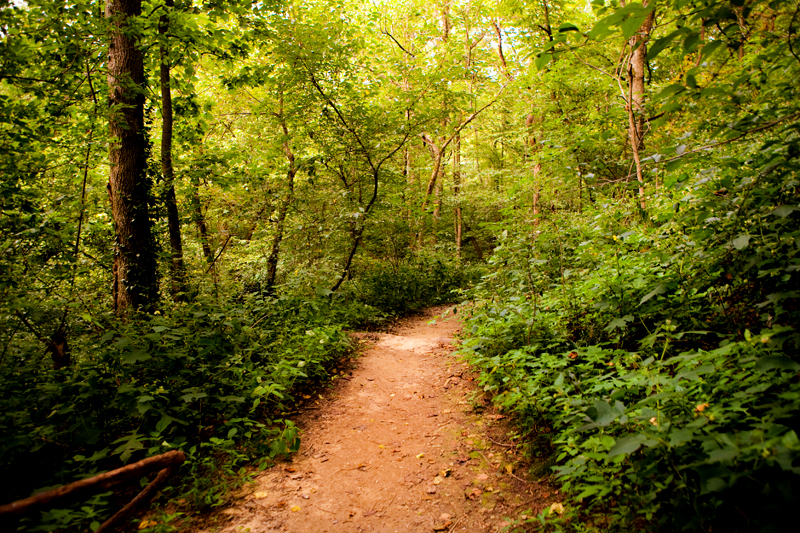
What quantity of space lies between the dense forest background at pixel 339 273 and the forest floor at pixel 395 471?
33 cm

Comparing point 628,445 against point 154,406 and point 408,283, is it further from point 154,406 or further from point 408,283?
point 408,283

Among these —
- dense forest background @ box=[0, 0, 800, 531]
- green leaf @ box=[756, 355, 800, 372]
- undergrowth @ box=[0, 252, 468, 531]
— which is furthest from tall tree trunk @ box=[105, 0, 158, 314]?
green leaf @ box=[756, 355, 800, 372]

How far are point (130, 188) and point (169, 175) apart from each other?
708 mm

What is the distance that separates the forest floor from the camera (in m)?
2.96

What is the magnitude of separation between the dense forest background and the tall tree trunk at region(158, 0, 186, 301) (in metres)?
0.04

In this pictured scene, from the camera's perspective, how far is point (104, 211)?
6.41m

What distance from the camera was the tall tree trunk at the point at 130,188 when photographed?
18.1ft

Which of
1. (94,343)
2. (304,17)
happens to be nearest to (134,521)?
(94,343)

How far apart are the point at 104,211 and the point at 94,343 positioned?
328cm

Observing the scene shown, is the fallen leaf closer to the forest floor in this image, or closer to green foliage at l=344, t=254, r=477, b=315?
the forest floor

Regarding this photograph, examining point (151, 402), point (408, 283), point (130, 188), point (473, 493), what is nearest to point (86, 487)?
point (151, 402)

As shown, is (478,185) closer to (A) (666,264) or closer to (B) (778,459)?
(A) (666,264)

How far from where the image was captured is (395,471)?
365 centimetres

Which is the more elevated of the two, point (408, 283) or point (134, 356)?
point (134, 356)
